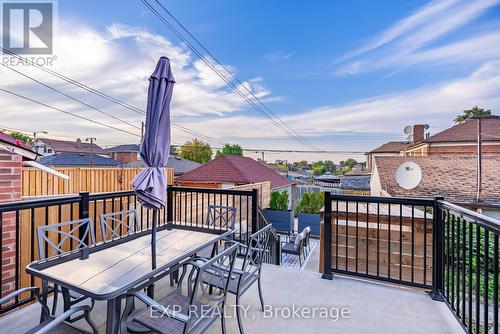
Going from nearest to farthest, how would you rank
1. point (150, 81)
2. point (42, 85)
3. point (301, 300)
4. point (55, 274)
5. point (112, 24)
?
point (55, 274)
point (150, 81)
point (301, 300)
point (112, 24)
point (42, 85)

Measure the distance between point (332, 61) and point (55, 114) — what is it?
52.9 feet

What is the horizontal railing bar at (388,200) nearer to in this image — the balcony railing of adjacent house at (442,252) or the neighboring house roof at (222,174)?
the balcony railing of adjacent house at (442,252)

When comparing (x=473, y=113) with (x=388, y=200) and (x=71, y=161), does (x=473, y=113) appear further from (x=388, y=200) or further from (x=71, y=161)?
(x=71, y=161)

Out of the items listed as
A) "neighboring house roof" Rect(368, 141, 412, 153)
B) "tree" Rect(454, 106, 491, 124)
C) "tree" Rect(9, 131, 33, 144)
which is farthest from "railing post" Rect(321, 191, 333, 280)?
"neighboring house roof" Rect(368, 141, 412, 153)

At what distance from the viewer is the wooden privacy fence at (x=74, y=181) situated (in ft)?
17.1

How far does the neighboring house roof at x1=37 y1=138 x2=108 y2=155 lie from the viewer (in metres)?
29.4

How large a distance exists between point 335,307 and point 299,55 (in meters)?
8.79

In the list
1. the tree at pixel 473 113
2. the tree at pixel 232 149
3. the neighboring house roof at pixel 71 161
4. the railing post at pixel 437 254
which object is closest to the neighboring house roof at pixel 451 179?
the railing post at pixel 437 254

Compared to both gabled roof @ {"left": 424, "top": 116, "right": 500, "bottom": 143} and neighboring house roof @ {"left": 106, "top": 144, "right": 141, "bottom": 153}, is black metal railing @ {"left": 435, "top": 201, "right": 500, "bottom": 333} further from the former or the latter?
neighboring house roof @ {"left": 106, "top": 144, "right": 141, "bottom": 153}

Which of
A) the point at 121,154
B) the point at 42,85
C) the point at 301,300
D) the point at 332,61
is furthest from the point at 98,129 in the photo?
the point at 301,300

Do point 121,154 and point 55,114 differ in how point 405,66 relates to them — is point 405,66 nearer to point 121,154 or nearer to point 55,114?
point 55,114

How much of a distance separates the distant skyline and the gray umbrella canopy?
1.30 meters

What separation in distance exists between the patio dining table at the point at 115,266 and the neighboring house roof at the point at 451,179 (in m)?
9.48

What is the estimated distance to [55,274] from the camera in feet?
5.12
